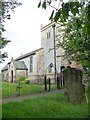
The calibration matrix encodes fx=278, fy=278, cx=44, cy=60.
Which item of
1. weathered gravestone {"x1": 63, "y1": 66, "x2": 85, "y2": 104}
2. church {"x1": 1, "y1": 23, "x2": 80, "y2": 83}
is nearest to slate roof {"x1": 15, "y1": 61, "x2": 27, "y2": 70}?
church {"x1": 1, "y1": 23, "x2": 80, "y2": 83}

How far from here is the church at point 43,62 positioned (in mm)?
34000

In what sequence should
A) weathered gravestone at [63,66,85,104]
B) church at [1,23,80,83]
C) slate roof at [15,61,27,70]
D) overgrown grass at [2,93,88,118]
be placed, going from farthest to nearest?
slate roof at [15,61,27,70] → church at [1,23,80,83] → weathered gravestone at [63,66,85,104] → overgrown grass at [2,93,88,118]

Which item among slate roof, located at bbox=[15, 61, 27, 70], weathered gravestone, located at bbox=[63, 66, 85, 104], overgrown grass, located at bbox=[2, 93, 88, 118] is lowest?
overgrown grass, located at bbox=[2, 93, 88, 118]

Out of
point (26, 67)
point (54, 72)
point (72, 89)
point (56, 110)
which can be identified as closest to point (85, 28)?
point (56, 110)

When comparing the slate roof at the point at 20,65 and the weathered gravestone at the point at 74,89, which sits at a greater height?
the slate roof at the point at 20,65

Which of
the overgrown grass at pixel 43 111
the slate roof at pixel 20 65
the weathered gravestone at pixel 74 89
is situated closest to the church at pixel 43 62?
the slate roof at pixel 20 65

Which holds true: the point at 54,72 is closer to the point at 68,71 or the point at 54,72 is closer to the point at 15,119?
the point at 68,71

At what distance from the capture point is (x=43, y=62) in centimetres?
3747

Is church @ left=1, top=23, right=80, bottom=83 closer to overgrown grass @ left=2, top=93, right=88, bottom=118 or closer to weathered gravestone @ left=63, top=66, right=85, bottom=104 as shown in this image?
weathered gravestone @ left=63, top=66, right=85, bottom=104

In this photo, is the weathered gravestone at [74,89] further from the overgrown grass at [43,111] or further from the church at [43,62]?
the church at [43,62]

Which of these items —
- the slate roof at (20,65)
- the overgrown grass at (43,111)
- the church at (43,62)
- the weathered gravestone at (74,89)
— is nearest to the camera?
the overgrown grass at (43,111)

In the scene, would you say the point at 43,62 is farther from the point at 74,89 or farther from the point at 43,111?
the point at 43,111

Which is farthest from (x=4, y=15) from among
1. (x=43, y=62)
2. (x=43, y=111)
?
(x=43, y=62)

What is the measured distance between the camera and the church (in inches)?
1339
